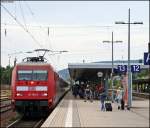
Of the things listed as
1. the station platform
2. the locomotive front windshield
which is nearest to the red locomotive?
the locomotive front windshield

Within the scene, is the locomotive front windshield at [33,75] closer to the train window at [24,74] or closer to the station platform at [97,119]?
the train window at [24,74]

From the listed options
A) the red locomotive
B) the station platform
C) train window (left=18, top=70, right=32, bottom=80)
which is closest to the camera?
the station platform

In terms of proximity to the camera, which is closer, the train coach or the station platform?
the station platform

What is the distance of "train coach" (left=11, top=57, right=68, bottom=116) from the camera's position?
88.3ft

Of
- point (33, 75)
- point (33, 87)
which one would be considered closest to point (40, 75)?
point (33, 75)

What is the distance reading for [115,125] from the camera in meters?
18.7

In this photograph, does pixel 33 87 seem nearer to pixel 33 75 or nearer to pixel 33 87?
pixel 33 87

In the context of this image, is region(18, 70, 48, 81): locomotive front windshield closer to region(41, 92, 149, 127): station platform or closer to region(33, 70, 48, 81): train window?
region(33, 70, 48, 81): train window

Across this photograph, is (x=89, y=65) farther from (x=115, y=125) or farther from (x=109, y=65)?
(x=115, y=125)

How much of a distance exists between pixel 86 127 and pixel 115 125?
1.37 metres

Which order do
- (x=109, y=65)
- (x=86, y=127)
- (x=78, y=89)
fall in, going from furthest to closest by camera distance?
(x=78, y=89), (x=109, y=65), (x=86, y=127)

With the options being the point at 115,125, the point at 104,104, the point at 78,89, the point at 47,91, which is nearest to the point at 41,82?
the point at 47,91

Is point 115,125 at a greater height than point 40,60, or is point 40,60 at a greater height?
point 40,60

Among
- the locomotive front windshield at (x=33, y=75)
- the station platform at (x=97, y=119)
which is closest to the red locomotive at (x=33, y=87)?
the locomotive front windshield at (x=33, y=75)
